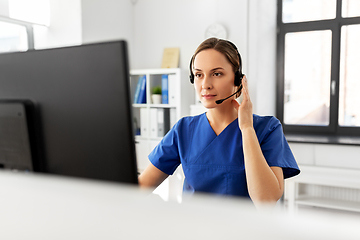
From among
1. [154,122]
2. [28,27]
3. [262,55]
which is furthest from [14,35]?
[262,55]

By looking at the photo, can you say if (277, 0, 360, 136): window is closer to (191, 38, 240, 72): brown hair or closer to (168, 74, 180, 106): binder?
(168, 74, 180, 106): binder

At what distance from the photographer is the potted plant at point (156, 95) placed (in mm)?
3389

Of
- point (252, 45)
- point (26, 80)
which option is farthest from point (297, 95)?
point (26, 80)

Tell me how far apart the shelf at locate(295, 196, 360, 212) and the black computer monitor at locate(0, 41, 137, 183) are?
2831 millimetres

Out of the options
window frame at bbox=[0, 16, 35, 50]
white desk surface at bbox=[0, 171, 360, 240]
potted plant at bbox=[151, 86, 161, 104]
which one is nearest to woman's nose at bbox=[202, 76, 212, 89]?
white desk surface at bbox=[0, 171, 360, 240]

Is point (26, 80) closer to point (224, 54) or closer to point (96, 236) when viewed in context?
point (96, 236)

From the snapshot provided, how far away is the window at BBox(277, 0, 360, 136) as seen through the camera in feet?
10.9

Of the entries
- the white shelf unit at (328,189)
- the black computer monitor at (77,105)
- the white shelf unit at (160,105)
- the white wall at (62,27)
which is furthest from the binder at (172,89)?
the black computer monitor at (77,105)

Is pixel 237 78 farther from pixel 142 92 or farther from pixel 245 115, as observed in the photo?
pixel 142 92

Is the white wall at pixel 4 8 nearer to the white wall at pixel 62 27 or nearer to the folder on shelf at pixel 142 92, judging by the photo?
the white wall at pixel 62 27

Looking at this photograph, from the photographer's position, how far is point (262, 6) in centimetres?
324

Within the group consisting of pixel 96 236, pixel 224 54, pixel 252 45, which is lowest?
pixel 96 236

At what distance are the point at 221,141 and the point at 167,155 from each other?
225mm

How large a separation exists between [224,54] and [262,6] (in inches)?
93.9
